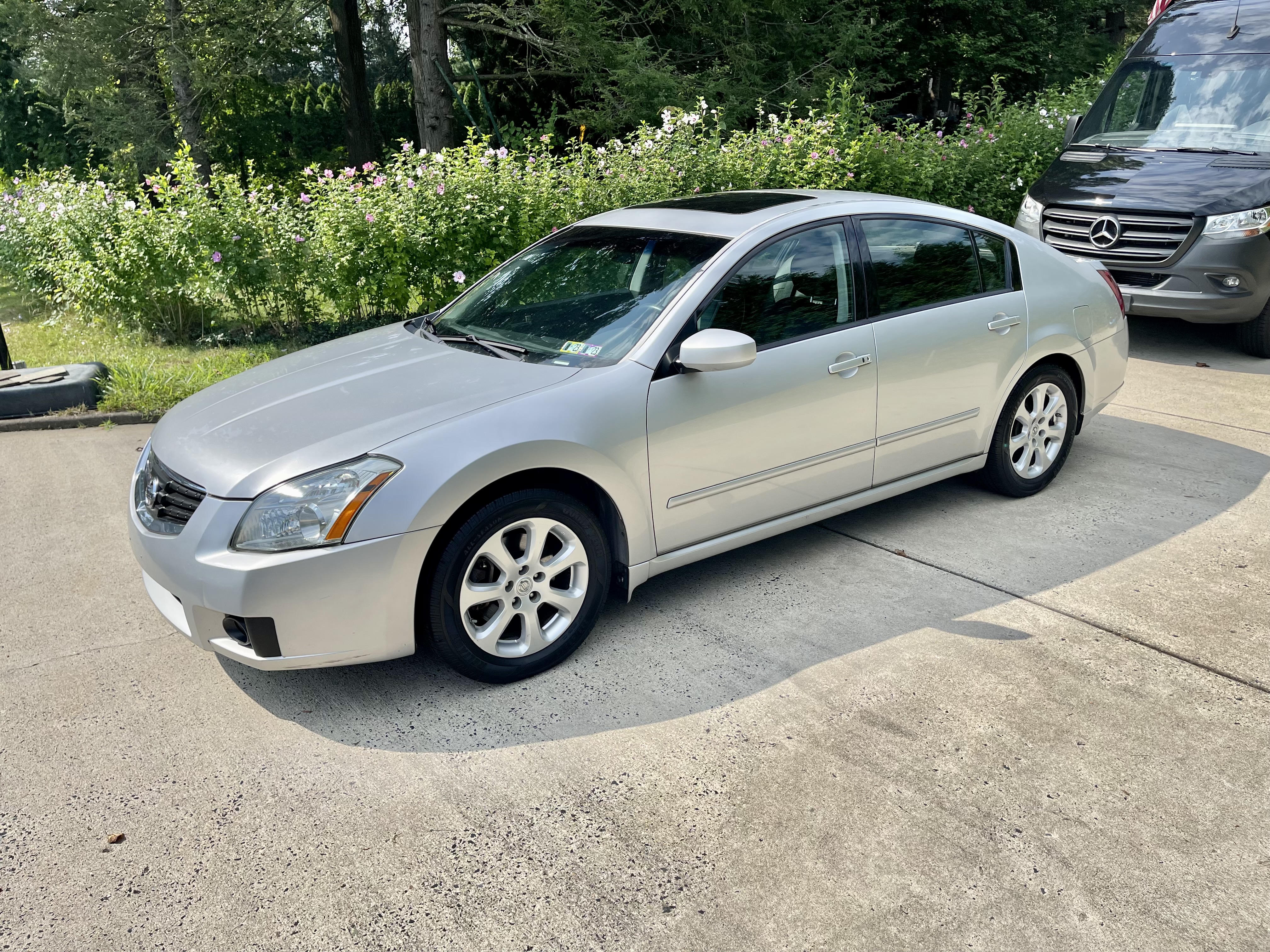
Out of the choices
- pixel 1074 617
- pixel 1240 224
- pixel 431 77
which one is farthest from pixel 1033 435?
pixel 431 77

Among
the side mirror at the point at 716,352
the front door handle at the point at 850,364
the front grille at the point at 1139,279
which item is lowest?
the front grille at the point at 1139,279

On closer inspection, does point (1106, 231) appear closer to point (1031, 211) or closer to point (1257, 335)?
point (1031, 211)

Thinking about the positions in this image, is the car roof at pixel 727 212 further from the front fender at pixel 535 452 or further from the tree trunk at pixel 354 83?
the tree trunk at pixel 354 83

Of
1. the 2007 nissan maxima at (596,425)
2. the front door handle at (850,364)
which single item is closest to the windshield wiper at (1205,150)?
the 2007 nissan maxima at (596,425)

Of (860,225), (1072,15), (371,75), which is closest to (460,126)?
(371,75)

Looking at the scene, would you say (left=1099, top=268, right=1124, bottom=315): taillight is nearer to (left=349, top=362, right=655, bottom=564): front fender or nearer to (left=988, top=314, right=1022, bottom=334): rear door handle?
(left=988, top=314, right=1022, bottom=334): rear door handle

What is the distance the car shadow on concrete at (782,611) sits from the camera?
141 inches

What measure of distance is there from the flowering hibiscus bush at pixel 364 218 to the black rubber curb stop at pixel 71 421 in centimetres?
161

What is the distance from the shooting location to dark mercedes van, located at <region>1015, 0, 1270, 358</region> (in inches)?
311

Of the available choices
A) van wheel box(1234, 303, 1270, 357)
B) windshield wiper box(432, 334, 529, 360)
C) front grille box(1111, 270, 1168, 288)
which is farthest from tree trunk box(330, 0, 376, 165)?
windshield wiper box(432, 334, 529, 360)

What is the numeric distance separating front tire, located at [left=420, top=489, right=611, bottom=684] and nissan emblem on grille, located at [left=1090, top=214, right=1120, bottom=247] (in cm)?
618

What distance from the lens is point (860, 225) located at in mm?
4637

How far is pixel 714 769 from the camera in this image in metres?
3.24

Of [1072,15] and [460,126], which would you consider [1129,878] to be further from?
[1072,15]
